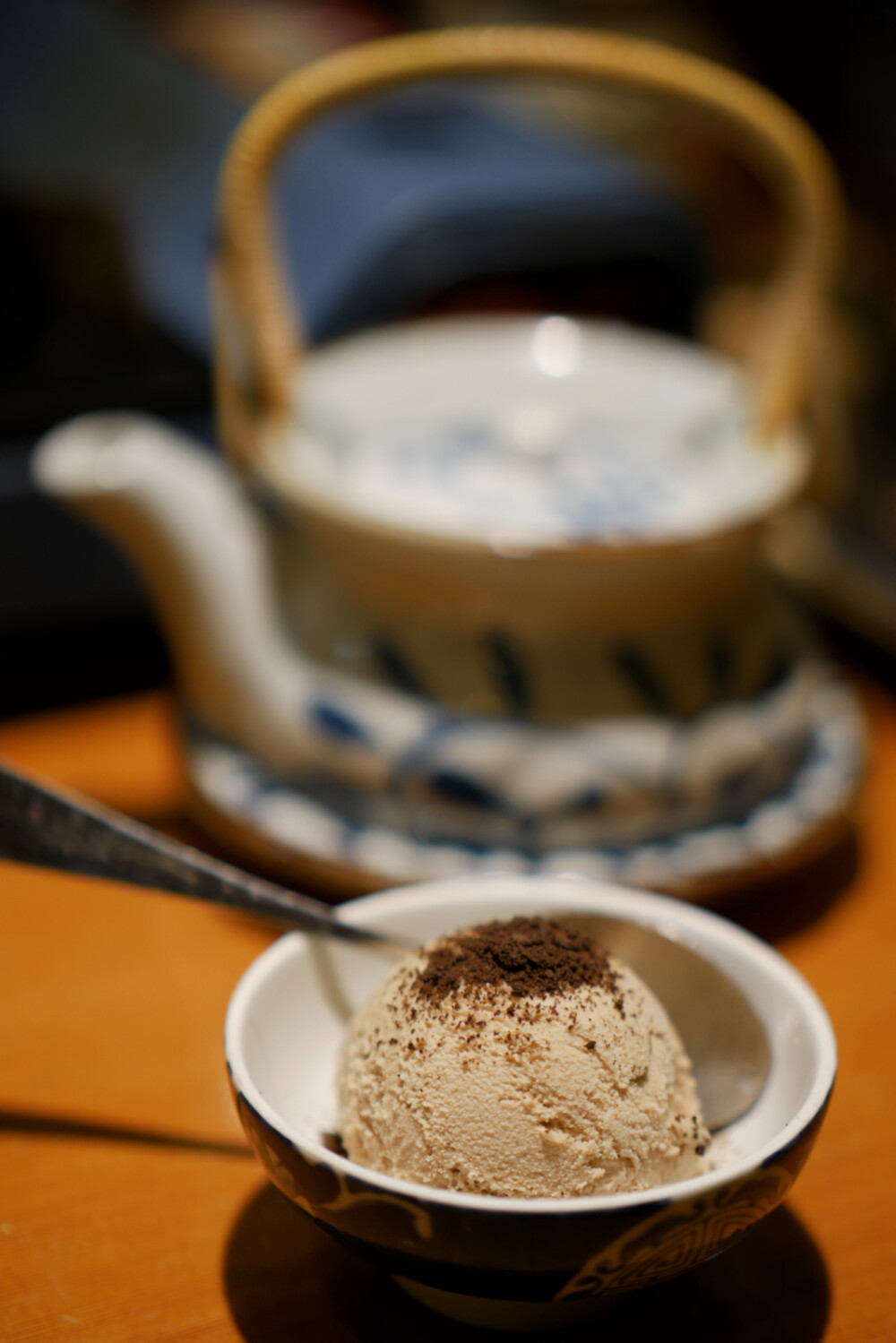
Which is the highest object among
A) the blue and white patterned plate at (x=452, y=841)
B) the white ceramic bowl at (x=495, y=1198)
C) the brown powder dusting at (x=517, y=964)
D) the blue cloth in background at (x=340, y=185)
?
the blue cloth in background at (x=340, y=185)

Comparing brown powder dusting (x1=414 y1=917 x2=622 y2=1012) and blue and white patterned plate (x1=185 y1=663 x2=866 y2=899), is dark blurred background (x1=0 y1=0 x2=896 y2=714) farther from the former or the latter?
brown powder dusting (x1=414 y1=917 x2=622 y2=1012)

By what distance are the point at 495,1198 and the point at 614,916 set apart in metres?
0.12

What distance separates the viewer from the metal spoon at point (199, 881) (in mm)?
354

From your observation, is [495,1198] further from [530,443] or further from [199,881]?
[530,443]

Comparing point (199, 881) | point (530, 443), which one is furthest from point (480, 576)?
point (199, 881)

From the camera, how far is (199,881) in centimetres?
36

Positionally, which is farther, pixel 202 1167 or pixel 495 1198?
pixel 202 1167

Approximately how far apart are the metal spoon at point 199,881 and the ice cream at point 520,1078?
0.02 meters

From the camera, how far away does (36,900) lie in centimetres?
51

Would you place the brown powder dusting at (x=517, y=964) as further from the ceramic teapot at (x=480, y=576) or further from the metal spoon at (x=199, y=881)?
the ceramic teapot at (x=480, y=576)

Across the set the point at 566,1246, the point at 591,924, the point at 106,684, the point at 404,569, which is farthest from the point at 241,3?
the point at 566,1246

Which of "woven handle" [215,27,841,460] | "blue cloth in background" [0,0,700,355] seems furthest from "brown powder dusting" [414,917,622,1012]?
"blue cloth in background" [0,0,700,355]

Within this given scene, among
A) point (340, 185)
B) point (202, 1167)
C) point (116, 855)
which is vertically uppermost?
point (340, 185)

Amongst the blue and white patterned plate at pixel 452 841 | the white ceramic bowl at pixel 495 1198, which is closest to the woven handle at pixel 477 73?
the blue and white patterned plate at pixel 452 841
